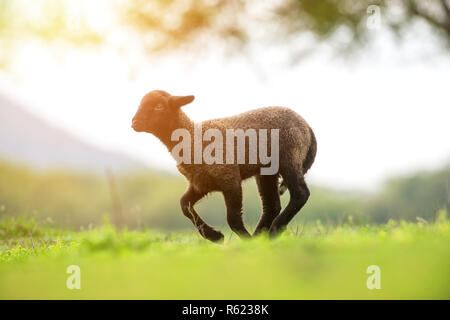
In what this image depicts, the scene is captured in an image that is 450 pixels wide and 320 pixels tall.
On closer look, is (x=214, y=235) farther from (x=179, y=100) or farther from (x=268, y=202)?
(x=179, y=100)

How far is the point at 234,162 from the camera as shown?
657cm

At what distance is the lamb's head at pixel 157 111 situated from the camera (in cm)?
645

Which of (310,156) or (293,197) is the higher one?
(310,156)

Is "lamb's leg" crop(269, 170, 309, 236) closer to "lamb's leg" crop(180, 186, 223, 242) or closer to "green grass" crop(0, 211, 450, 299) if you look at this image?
"lamb's leg" crop(180, 186, 223, 242)

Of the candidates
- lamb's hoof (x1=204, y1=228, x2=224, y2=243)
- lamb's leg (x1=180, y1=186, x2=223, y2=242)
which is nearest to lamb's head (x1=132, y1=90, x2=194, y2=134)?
lamb's leg (x1=180, y1=186, x2=223, y2=242)

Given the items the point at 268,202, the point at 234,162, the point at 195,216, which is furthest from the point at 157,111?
the point at 268,202

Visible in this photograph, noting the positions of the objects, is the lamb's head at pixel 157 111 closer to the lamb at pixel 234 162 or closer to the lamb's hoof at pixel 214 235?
the lamb at pixel 234 162

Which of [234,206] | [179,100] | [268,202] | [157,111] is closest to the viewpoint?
[234,206]

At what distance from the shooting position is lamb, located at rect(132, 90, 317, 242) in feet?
21.1

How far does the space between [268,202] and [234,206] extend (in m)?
0.92

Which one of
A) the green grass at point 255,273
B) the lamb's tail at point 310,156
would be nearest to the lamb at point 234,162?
the lamb's tail at point 310,156

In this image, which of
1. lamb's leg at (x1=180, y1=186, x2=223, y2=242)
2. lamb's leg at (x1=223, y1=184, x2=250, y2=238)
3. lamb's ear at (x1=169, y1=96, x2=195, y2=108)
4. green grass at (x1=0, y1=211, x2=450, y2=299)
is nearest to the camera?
green grass at (x1=0, y1=211, x2=450, y2=299)

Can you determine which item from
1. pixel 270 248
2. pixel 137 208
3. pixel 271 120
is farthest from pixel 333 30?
pixel 270 248

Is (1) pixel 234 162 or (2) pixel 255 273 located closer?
(2) pixel 255 273
